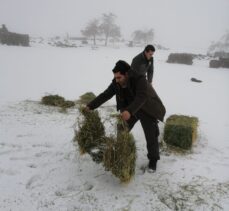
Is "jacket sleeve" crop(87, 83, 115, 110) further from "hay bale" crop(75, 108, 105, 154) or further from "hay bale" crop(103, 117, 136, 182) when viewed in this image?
"hay bale" crop(103, 117, 136, 182)

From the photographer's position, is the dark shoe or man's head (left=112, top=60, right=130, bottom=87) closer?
man's head (left=112, top=60, right=130, bottom=87)

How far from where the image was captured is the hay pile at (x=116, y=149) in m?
3.41

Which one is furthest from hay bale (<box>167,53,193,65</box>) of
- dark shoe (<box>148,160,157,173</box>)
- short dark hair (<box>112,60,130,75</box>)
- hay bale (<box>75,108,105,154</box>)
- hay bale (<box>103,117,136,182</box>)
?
hay bale (<box>103,117,136,182</box>)

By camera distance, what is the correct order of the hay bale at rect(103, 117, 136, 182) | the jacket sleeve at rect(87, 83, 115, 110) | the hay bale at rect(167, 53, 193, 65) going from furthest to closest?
the hay bale at rect(167, 53, 193, 65), the jacket sleeve at rect(87, 83, 115, 110), the hay bale at rect(103, 117, 136, 182)

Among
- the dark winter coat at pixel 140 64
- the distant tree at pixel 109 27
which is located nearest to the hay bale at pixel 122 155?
the dark winter coat at pixel 140 64

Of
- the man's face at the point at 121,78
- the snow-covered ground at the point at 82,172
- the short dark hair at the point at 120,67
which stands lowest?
the snow-covered ground at the point at 82,172

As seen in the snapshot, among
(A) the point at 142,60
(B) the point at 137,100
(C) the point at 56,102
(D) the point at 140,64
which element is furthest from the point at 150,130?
(C) the point at 56,102

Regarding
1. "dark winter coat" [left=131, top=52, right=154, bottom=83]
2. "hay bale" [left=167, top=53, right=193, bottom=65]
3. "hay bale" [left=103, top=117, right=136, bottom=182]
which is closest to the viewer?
"hay bale" [left=103, top=117, right=136, bottom=182]

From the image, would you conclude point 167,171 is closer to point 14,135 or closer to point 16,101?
point 14,135

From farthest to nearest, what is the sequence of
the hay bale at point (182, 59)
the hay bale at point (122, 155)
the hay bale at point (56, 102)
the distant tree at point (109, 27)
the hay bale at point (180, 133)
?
1. the distant tree at point (109, 27)
2. the hay bale at point (182, 59)
3. the hay bale at point (56, 102)
4. the hay bale at point (180, 133)
5. the hay bale at point (122, 155)

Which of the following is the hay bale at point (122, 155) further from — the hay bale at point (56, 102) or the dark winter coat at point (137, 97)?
the hay bale at point (56, 102)

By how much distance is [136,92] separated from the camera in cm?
355

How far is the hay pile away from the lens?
3.41 metres

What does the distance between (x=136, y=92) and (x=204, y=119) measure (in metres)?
4.23
